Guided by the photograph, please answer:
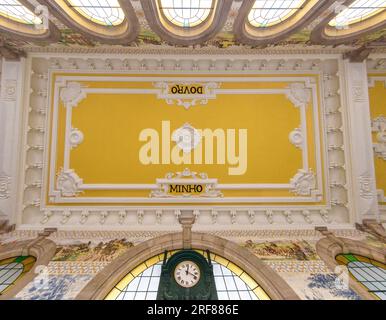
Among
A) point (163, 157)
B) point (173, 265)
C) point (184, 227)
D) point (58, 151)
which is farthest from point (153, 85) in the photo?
point (173, 265)

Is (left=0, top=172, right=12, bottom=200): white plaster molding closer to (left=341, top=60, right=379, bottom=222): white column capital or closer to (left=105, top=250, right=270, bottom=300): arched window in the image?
(left=105, top=250, right=270, bottom=300): arched window

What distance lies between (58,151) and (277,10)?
8251mm

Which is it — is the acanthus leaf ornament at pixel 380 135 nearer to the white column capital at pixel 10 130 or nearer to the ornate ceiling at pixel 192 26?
the ornate ceiling at pixel 192 26

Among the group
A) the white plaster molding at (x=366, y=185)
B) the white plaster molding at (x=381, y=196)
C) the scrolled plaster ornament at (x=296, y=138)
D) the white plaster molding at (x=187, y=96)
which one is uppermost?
the white plaster molding at (x=187, y=96)

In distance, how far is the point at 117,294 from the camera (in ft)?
19.8

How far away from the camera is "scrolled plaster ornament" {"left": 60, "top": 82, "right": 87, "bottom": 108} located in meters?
8.12

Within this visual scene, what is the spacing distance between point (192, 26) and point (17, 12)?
487 centimetres

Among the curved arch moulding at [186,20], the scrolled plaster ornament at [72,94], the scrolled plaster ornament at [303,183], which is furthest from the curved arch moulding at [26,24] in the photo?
the scrolled plaster ornament at [303,183]

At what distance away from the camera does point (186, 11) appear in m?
6.57

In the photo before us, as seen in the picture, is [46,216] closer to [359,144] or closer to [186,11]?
[186,11]

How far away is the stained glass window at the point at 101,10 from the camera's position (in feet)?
20.8

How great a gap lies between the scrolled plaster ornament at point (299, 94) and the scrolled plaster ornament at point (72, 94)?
7.31 m

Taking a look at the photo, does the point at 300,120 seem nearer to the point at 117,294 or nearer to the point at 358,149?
the point at 358,149
